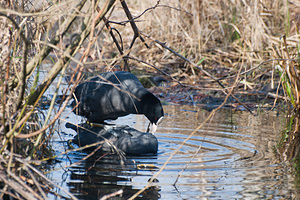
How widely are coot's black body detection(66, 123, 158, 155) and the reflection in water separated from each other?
0.43 feet

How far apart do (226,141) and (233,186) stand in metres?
1.39

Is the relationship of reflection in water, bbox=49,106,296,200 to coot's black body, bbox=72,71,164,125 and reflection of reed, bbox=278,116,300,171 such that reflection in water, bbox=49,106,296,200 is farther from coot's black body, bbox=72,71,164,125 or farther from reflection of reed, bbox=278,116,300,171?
coot's black body, bbox=72,71,164,125

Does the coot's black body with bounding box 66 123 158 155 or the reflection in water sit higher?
the coot's black body with bounding box 66 123 158 155

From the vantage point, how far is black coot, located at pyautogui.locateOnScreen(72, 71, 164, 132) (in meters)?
4.08

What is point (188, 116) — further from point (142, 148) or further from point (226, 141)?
point (142, 148)

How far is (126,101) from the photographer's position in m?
4.07

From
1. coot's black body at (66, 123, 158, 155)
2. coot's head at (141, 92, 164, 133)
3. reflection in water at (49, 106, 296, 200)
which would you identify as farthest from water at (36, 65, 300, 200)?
coot's head at (141, 92, 164, 133)

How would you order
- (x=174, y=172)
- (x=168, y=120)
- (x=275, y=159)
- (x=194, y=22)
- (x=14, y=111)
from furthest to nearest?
(x=194, y=22) → (x=168, y=120) → (x=275, y=159) → (x=174, y=172) → (x=14, y=111)

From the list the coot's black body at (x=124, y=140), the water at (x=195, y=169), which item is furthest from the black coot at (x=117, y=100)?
the water at (x=195, y=169)

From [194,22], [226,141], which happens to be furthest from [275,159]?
[194,22]

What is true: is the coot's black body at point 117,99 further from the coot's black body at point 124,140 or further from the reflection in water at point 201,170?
the reflection in water at point 201,170

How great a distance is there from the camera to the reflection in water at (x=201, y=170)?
9.67 feet

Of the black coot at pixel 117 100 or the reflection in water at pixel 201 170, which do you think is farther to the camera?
the black coot at pixel 117 100

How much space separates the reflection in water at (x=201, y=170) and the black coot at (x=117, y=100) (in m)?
0.40
